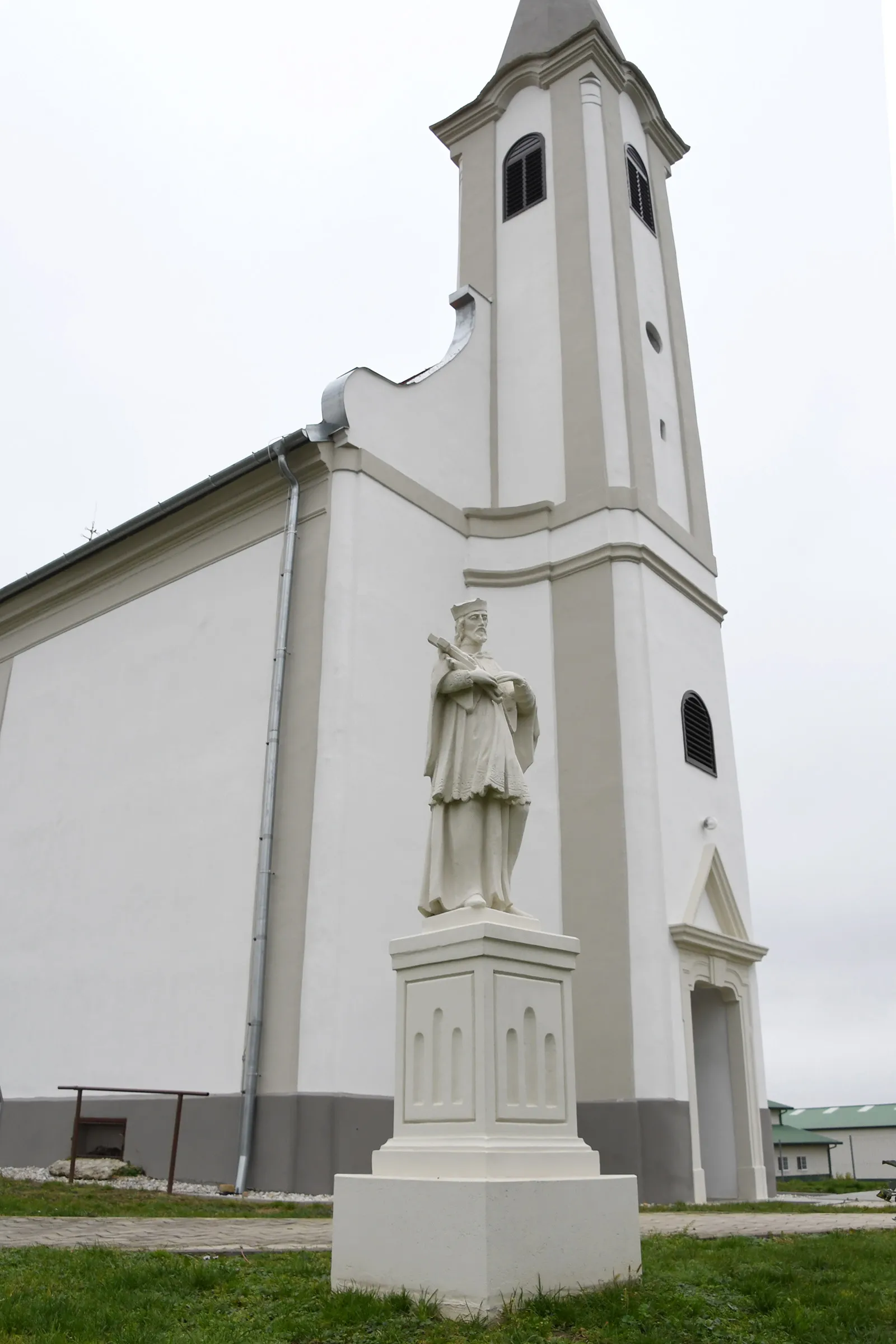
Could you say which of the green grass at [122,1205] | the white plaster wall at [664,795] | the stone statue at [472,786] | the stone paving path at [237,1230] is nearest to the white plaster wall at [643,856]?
the white plaster wall at [664,795]

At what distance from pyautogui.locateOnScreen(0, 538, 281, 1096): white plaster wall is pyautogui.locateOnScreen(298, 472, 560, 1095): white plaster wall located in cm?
123

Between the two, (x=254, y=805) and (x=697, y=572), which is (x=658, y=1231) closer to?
(x=254, y=805)

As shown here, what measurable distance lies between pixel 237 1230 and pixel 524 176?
16442mm

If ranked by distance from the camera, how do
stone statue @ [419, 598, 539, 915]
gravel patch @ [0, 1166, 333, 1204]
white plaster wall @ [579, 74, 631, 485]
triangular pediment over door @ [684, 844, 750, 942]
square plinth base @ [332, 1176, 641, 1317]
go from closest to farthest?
1. square plinth base @ [332, 1176, 641, 1317]
2. stone statue @ [419, 598, 539, 915]
3. gravel patch @ [0, 1166, 333, 1204]
4. triangular pediment over door @ [684, 844, 750, 942]
5. white plaster wall @ [579, 74, 631, 485]

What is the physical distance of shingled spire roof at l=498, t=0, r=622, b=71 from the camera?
19.8 meters

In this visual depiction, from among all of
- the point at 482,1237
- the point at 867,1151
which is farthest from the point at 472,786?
the point at 867,1151

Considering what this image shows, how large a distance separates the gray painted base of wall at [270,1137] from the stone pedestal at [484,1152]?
5.55 metres

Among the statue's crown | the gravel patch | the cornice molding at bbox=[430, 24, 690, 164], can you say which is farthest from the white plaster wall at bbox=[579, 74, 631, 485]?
the gravel patch

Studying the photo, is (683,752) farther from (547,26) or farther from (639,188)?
(547,26)

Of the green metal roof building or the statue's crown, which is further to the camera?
the green metal roof building

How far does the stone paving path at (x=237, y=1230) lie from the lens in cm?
661

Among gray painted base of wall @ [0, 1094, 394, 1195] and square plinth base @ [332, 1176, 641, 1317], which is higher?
gray painted base of wall @ [0, 1094, 394, 1195]

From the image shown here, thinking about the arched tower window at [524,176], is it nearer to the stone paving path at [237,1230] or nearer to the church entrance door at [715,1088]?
the church entrance door at [715,1088]

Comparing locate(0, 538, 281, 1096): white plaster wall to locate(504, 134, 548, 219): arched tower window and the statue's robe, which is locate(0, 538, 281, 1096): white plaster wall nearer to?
the statue's robe
